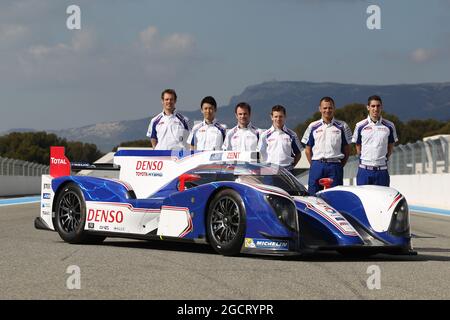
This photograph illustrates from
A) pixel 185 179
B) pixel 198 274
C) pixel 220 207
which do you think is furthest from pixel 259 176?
pixel 198 274

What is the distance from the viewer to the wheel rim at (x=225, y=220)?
8.84 meters

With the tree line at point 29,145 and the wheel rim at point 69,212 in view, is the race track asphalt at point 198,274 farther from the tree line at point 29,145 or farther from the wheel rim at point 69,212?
the tree line at point 29,145

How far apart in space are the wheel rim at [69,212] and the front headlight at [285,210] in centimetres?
309

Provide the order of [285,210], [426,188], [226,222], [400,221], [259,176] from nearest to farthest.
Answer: [285,210]
[226,222]
[400,221]
[259,176]
[426,188]

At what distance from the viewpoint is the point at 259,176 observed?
9.49 m

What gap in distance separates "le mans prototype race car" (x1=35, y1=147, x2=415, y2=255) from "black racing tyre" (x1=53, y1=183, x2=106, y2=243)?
0.01 m

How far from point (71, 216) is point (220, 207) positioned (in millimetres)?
2610

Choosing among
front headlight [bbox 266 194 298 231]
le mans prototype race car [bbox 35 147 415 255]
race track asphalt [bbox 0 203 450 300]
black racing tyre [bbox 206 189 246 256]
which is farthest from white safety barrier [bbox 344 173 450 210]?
front headlight [bbox 266 194 298 231]

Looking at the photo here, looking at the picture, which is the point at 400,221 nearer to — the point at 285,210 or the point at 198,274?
the point at 285,210

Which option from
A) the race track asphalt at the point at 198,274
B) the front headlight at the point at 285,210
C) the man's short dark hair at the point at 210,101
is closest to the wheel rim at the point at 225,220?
the race track asphalt at the point at 198,274
